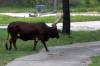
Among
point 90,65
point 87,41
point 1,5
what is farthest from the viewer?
point 1,5

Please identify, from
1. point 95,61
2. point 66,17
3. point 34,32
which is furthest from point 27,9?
point 95,61

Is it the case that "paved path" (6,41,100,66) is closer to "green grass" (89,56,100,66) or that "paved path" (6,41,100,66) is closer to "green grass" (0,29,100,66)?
"green grass" (89,56,100,66)

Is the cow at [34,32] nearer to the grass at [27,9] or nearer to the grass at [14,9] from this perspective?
the grass at [27,9]

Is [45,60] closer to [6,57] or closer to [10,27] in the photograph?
[6,57]

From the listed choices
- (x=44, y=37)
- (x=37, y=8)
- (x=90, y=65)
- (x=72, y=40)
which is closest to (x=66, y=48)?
Answer: (x=44, y=37)

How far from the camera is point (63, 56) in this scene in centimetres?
1648

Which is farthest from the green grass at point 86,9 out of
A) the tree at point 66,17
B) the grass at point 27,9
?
the tree at point 66,17

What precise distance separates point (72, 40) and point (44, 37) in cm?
429

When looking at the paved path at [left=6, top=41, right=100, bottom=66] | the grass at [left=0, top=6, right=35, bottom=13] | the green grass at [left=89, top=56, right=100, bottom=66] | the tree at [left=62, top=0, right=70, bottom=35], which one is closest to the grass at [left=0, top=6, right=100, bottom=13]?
the grass at [left=0, top=6, right=35, bottom=13]

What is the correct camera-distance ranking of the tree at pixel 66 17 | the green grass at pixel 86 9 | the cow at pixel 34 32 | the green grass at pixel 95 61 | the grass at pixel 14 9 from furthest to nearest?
the grass at pixel 14 9 < the green grass at pixel 86 9 < the tree at pixel 66 17 < the cow at pixel 34 32 < the green grass at pixel 95 61

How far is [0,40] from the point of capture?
22219 mm

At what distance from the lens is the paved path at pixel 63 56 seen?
14.7m

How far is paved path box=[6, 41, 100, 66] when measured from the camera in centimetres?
1467

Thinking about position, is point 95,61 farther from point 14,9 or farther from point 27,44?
point 14,9
